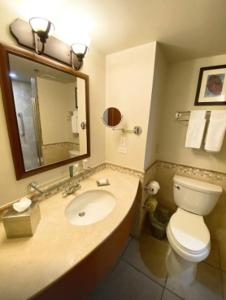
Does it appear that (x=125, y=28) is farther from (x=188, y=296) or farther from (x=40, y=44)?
(x=188, y=296)

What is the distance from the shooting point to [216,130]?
1312 millimetres

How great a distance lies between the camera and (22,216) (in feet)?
2.33

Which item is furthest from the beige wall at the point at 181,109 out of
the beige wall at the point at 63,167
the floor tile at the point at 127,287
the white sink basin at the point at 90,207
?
the floor tile at the point at 127,287

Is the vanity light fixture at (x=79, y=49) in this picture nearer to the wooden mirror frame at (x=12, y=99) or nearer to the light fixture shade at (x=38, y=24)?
the wooden mirror frame at (x=12, y=99)

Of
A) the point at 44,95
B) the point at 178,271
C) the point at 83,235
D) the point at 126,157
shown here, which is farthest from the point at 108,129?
the point at 178,271

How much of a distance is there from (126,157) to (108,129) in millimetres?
406

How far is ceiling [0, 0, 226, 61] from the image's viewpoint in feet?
2.62

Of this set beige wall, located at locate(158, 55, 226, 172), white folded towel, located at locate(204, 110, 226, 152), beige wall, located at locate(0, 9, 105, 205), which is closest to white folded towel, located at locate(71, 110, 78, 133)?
beige wall, located at locate(0, 9, 105, 205)

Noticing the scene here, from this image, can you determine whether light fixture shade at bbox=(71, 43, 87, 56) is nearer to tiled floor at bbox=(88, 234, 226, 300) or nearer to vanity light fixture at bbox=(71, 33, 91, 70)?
vanity light fixture at bbox=(71, 33, 91, 70)

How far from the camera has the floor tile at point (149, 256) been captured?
1.32m

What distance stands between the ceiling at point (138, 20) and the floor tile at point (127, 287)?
2.12 m

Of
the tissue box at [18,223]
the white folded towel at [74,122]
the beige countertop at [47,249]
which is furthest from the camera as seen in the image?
the white folded towel at [74,122]

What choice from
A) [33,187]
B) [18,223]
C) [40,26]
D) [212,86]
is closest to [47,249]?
[18,223]

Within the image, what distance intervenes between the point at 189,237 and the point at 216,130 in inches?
40.7
